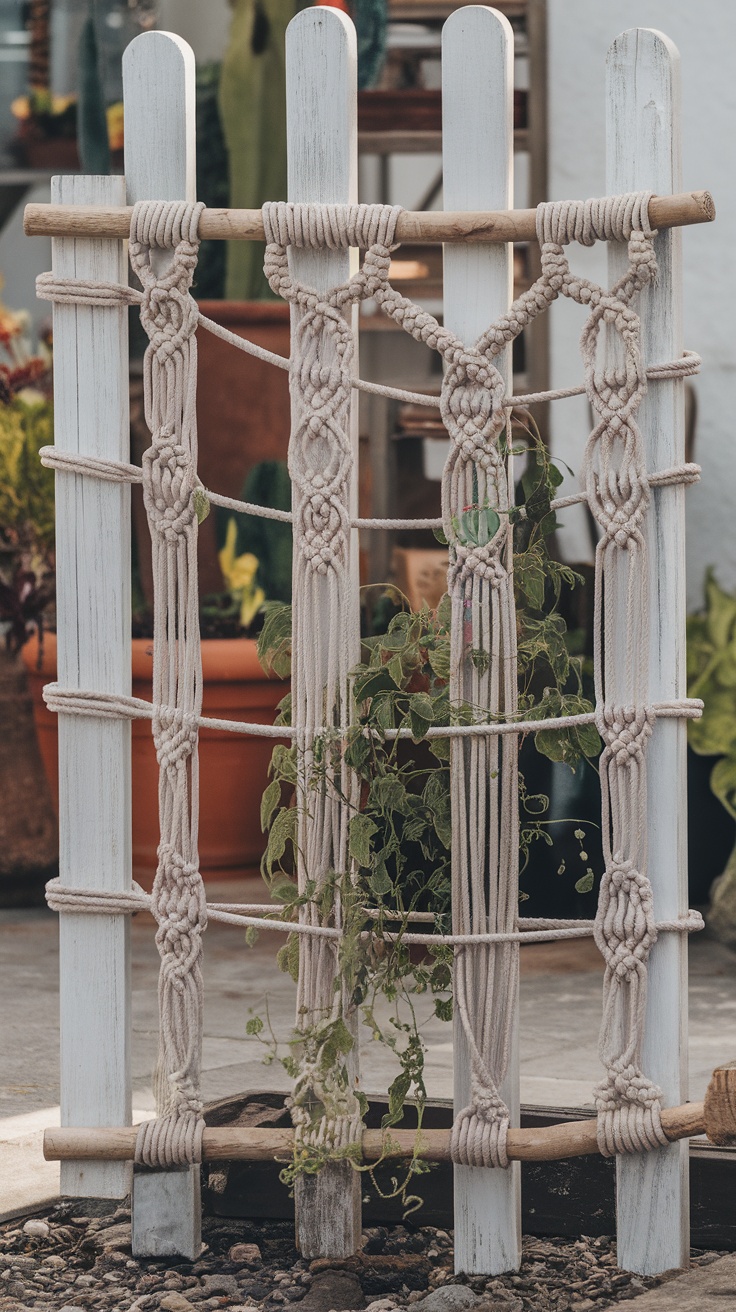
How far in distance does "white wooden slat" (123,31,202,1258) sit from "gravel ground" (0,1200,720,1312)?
42mm

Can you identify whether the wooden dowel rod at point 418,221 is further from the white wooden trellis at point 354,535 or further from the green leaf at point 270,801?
the green leaf at point 270,801

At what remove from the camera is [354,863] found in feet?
6.93

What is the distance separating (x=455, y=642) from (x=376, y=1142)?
583mm

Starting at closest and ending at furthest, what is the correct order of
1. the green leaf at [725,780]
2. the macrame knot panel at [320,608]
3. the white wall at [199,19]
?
1. the macrame knot panel at [320,608]
2. the green leaf at [725,780]
3. the white wall at [199,19]

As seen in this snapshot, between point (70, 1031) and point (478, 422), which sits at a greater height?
point (478, 422)

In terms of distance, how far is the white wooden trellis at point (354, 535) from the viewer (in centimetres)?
206

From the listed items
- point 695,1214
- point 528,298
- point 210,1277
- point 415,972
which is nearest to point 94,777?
point 415,972

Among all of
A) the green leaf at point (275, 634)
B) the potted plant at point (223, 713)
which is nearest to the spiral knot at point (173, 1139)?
the green leaf at point (275, 634)

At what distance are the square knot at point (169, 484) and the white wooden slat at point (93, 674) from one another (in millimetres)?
52

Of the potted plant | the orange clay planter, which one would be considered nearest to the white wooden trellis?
the potted plant

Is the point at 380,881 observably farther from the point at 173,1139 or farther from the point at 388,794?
the point at 173,1139

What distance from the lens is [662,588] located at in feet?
6.79

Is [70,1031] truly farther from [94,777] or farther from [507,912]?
[507,912]

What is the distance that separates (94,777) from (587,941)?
2.49 meters
